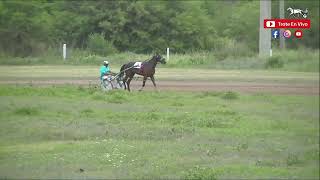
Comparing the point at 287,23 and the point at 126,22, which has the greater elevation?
the point at 126,22

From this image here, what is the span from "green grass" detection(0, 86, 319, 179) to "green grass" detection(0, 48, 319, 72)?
0.20 metres

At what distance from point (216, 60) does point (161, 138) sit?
2.51 m

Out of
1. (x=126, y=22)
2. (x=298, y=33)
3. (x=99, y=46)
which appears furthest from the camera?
(x=126, y=22)

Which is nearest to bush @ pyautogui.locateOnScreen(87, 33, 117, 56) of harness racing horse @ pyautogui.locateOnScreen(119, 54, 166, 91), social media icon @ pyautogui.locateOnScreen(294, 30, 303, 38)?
harness racing horse @ pyautogui.locateOnScreen(119, 54, 166, 91)

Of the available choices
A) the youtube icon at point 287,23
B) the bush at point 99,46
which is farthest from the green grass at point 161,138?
the bush at point 99,46

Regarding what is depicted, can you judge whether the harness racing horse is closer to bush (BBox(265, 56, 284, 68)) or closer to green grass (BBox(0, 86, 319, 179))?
green grass (BBox(0, 86, 319, 179))

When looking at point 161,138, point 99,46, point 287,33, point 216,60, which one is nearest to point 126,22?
point 99,46

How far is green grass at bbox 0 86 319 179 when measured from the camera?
484 centimetres

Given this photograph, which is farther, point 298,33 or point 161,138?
point 161,138

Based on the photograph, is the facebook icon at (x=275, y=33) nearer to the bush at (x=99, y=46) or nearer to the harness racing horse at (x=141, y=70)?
the harness racing horse at (x=141, y=70)

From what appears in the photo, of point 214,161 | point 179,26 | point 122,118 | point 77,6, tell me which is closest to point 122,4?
point 77,6

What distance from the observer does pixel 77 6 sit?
38594mm

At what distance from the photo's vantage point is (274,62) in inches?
165

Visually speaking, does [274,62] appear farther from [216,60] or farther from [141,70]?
[141,70]
